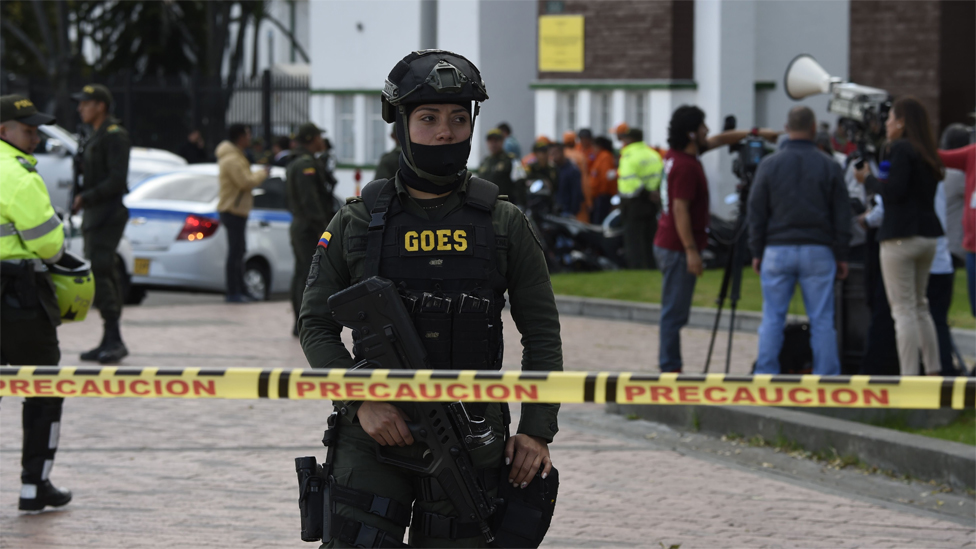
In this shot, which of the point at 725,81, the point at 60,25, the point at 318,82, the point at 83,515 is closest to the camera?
the point at 83,515

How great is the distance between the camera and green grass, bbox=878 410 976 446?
22.3ft

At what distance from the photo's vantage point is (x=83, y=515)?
18.8ft

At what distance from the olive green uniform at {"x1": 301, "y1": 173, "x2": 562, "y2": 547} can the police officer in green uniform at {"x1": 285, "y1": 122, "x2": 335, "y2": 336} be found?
723cm

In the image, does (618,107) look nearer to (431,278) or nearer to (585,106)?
(585,106)

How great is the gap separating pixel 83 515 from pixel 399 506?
2.78m

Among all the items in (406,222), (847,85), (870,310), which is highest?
(847,85)

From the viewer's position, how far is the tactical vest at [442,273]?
11.4 feet

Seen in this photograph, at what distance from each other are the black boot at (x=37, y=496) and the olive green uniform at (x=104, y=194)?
13.1ft

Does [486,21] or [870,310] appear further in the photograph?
[486,21]

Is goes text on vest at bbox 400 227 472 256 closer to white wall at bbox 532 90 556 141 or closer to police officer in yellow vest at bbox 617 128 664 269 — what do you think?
police officer in yellow vest at bbox 617 128 664 269

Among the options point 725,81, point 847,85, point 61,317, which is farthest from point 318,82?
point 61,317

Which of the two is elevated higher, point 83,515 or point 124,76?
point 124,76

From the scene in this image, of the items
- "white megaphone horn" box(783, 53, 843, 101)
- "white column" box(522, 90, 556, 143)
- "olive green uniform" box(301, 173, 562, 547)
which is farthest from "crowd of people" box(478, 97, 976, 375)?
"white column" box(522, 90, 556, 143)

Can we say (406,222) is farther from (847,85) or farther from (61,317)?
(847,85)
